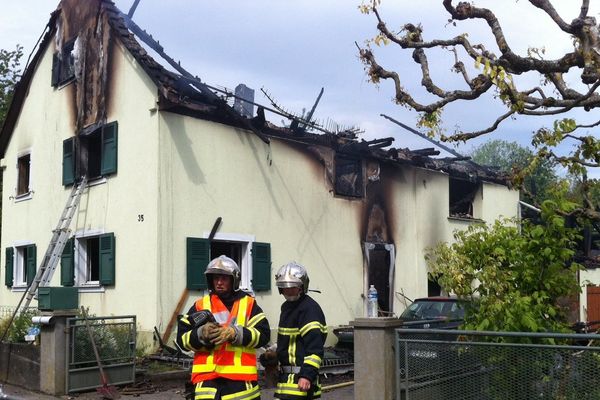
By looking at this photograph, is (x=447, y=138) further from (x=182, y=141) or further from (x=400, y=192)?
(x=400, y=192)

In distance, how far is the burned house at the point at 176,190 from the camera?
13.5 meters

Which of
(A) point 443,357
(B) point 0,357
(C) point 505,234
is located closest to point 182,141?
(B) point 0,357

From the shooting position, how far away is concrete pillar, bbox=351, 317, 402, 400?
7.00 m

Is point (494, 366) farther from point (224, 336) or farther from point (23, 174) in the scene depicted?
point (23, 174)

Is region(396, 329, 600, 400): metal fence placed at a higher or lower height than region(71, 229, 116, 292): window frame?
Result: lower

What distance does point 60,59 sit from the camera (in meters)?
17.2

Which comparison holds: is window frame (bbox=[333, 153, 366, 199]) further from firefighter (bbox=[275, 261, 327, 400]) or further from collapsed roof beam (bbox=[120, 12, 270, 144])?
firefighter (bbox=[275, 261, 327, 400])

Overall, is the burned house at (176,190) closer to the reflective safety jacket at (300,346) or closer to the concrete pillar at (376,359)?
the concrete pillar at (376,359)

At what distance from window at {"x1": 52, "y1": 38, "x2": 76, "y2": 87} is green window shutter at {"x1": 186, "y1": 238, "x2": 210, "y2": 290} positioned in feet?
19.2

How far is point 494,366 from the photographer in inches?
249

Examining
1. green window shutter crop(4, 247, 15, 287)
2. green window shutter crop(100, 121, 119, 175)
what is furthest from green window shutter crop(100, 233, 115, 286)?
green window shutter crop(4, 247, 15, 287)

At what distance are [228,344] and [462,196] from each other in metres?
16.3

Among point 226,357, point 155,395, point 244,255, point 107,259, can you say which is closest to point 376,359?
point 226,357

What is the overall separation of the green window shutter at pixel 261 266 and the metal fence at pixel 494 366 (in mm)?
7583
